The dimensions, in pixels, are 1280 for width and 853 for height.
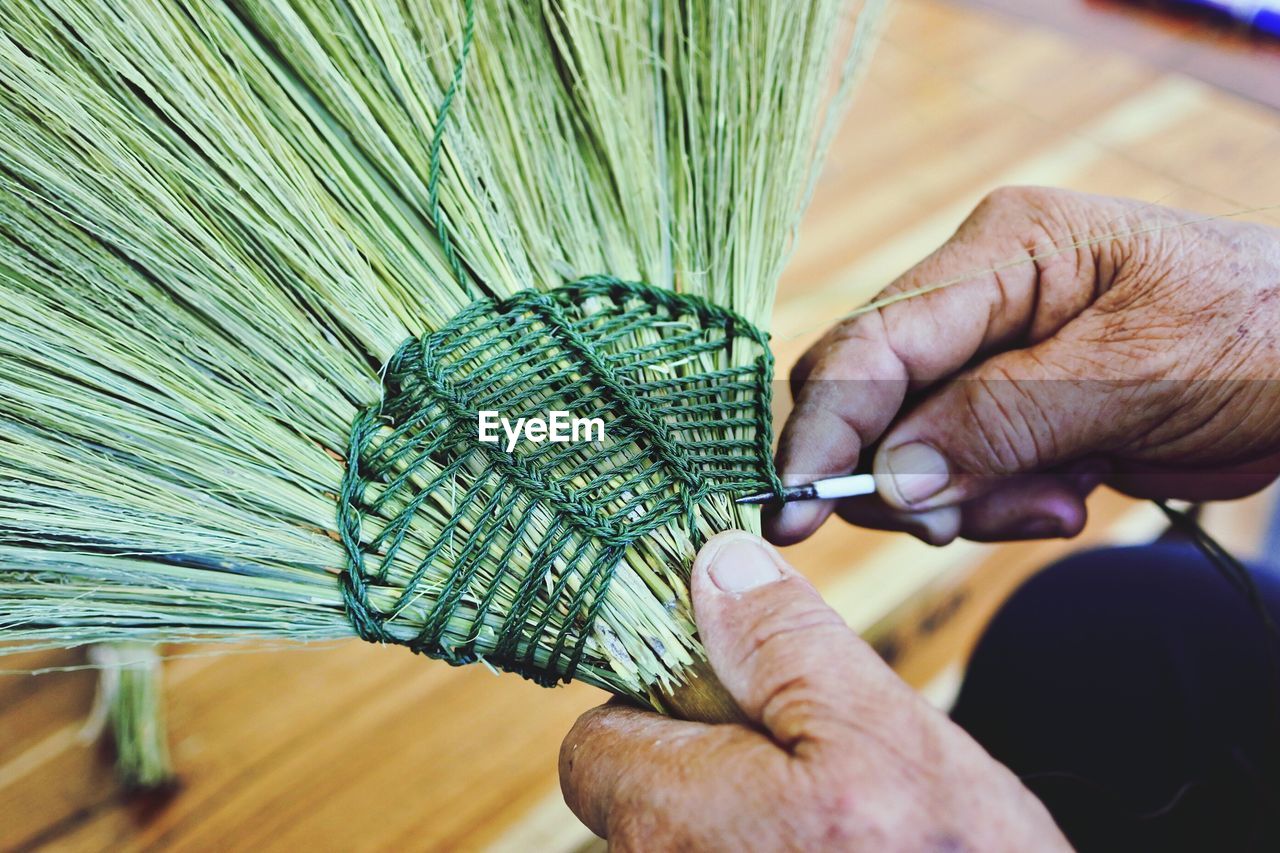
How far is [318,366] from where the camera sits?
625 mm

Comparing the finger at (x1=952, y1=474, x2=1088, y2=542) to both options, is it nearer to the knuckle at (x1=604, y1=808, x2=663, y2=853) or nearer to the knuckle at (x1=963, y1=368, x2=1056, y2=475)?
the knuckle at (x1=963, y1=368, x2=1056, y2=475)

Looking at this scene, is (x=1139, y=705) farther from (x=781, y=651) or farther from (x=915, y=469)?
(x=781, y=651)

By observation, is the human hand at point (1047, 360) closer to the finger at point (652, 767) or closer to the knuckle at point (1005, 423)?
the knuckle at point (1005, 423)

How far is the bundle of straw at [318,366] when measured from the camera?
0.59 m

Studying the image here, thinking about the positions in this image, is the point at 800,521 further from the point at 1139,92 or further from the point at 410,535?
the point at 1139,92

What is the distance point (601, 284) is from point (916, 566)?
600mm

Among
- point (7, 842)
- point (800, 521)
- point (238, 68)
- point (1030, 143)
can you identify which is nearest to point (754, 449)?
point (800, 521)

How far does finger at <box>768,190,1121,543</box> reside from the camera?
0.77 metres

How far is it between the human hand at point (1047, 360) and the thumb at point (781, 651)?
13 cm

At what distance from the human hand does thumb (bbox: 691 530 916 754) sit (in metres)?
0.13

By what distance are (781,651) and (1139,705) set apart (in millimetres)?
489

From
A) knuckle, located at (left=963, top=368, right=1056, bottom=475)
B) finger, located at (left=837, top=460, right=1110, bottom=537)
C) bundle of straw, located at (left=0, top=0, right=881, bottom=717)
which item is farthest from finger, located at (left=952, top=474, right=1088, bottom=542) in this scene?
bundle of straw, located at (left=0, top=0, right=881, bottom=717)

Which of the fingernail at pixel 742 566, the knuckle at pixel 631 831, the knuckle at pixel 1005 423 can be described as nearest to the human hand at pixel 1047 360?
the knuckle at pixel 1005 423

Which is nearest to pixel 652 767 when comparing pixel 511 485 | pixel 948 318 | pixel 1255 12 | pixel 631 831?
pixel 631 831
